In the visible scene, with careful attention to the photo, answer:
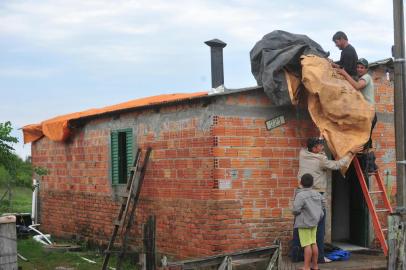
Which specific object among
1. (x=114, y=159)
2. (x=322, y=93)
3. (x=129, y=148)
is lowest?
(x=114, y=159)

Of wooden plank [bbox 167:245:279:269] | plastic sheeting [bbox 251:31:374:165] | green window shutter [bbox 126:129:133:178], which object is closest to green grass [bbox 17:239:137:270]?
green window shutter [bbox 126:129:133:178]

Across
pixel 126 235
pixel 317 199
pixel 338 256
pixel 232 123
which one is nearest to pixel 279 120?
pixel 232 123

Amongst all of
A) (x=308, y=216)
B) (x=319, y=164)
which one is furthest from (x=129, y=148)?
(x=308, y=216)

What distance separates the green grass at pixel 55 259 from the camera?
11789 mm

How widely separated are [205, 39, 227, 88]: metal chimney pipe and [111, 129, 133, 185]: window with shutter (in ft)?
8.14

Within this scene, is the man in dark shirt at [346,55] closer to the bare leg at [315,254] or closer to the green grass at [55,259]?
the bare leg at [315,254]

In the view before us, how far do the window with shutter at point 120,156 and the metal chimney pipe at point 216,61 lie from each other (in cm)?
248

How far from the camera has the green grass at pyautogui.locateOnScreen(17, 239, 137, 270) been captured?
11.8 meters

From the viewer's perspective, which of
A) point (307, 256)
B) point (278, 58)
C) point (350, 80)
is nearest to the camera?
point (307, 256)

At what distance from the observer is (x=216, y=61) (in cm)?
1057

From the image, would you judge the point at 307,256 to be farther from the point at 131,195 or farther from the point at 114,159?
the point at 114,159

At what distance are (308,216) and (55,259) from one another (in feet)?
20.5

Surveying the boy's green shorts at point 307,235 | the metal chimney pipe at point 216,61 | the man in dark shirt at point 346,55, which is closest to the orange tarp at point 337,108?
the man in dark shirt at point 346,55

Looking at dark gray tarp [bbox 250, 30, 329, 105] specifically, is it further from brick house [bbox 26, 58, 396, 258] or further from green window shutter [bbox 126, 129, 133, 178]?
green window shutter [bbox 126, 129, 133, 178]
